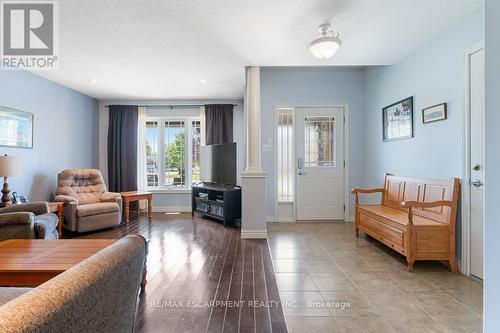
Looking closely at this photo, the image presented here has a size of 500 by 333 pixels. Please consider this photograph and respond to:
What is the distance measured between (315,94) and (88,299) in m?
4.60

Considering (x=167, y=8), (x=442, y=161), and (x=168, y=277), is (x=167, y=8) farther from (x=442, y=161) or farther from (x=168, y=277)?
(x=442, y=161)

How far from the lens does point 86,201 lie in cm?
438

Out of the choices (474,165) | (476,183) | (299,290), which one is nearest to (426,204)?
(476,183)

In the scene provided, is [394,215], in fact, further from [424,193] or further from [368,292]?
[368,292]

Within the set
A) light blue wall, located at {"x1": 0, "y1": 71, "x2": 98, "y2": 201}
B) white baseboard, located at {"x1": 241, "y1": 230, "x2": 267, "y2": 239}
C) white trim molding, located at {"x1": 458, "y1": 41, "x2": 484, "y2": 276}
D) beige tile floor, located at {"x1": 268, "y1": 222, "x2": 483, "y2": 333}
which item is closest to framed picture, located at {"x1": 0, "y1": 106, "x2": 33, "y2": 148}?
light blue wall, located at {"x1": 0, "y1": 71, "x2": 98, "y2": 201}

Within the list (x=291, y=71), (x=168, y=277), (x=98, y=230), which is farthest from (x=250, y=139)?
(x=98, y=230)

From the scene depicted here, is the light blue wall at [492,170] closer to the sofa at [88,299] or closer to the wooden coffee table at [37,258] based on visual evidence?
the sofa at [88,299]

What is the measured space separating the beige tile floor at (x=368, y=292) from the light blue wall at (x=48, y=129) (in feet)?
12.8

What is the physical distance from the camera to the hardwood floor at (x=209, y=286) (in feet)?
5.68

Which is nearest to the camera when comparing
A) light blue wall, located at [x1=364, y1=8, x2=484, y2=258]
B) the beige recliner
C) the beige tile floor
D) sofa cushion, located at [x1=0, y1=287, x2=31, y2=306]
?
sofa cushion, located at [x1=0, y1=287, x2=31, y2=306]

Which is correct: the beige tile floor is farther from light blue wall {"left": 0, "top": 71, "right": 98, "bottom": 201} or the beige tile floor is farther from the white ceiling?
light blue wall {"left": 0, "top": 71, "right": 98, "bottom": 201}

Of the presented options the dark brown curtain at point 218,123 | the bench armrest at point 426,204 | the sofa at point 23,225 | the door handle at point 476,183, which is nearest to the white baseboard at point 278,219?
the dark brown curtain at point 218,123

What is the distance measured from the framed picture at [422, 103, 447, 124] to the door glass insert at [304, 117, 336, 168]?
A: 1.69m

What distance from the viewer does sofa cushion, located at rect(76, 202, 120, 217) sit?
3.89 m
